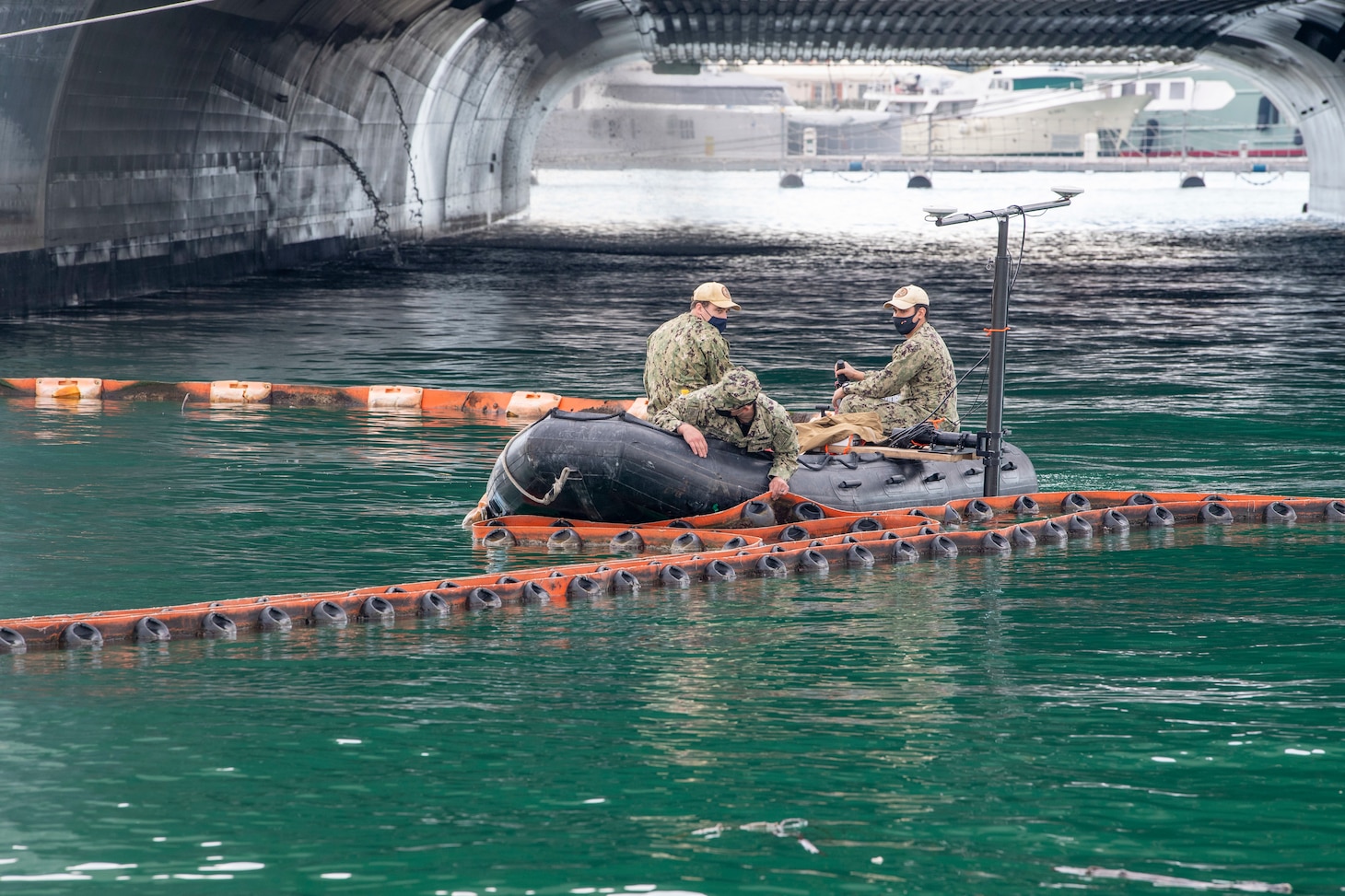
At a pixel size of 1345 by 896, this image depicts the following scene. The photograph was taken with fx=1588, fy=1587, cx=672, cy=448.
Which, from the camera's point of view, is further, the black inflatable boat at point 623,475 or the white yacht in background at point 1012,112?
the white yacht in background at point 1012,112

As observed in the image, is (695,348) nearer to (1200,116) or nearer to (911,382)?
(911,382)

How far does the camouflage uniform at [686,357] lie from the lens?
11305mm

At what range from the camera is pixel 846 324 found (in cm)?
2603

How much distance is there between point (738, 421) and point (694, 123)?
116884mm

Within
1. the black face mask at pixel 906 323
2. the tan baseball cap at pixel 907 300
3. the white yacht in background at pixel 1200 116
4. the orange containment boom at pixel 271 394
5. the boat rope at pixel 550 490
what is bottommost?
the boat rope at pixel 550 490

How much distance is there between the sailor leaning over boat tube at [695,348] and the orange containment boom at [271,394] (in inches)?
226

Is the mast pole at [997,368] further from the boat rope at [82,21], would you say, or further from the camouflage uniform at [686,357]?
the boat rope at [82,21]

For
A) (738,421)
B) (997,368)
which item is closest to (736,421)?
(738,421)

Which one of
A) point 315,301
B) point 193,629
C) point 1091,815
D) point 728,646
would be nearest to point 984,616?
point 728,646

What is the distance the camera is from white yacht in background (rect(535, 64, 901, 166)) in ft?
399

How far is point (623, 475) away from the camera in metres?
11.0

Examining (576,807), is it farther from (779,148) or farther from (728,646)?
(779,148)

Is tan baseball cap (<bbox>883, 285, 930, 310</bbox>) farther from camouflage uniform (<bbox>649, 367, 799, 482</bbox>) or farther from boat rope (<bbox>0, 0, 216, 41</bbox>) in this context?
boat rope (<bbox>0, 0, 216, 41</bbox>)

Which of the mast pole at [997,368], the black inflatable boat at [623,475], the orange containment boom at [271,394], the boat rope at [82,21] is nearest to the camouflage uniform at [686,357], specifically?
the black inflatable boat at [623,475]
